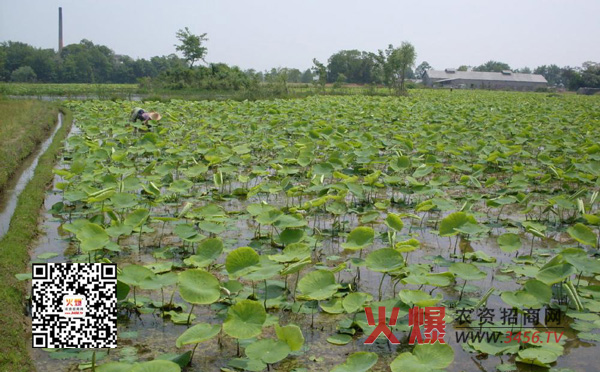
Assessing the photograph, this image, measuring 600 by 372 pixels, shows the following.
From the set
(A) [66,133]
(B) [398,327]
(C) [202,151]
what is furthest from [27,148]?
(B) [398,327]

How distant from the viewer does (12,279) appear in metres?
2.73

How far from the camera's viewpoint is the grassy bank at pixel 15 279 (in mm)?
2066

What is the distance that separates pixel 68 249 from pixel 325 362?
7.04 feet

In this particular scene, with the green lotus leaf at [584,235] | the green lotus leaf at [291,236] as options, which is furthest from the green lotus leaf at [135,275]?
the green lotus leaf at [584,235]

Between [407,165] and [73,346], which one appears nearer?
[73,346]

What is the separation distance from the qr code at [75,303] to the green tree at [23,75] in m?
48.4

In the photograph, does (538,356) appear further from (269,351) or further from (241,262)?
(241,262)

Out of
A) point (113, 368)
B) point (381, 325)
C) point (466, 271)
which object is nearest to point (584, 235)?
point (466, 271)

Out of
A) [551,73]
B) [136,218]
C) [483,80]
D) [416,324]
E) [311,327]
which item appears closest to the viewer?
[416,324]

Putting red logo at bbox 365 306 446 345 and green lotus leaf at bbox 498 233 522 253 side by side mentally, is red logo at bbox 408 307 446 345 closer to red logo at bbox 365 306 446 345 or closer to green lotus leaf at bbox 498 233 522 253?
red logo at bbox 365 306 446 345

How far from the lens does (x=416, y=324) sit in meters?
2.31

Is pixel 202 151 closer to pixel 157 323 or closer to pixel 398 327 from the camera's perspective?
pixel 157 323

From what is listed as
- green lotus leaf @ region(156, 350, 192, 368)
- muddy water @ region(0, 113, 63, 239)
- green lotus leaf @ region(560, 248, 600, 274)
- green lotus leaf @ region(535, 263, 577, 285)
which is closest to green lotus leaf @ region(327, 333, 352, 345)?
green lotus leaf @ region(156, 350, 192, 368)

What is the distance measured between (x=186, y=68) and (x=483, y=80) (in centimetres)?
4061
